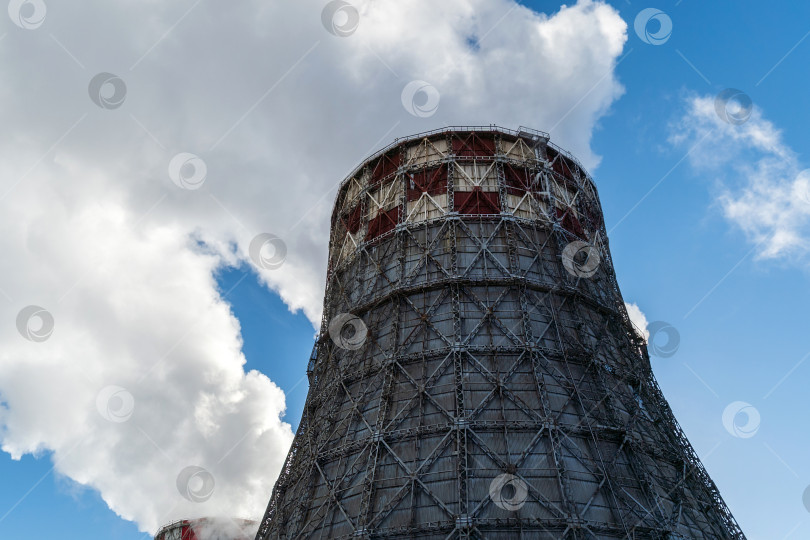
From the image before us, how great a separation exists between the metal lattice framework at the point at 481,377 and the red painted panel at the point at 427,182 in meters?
0.08

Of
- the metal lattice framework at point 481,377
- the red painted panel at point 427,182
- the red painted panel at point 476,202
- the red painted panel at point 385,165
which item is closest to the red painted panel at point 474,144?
→ the metal lattice framework at point 481,377

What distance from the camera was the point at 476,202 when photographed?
98.1ft

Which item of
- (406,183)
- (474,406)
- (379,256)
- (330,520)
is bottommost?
(330,520)

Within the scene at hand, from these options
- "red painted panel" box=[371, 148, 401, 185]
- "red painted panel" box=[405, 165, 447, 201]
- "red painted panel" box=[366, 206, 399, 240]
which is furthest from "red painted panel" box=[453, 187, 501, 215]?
"red painted panel" box=[371, 148, 401, 185]

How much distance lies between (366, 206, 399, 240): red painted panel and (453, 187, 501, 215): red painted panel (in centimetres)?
342

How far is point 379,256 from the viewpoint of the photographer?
30.7 metres

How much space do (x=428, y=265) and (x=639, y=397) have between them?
11.7 m

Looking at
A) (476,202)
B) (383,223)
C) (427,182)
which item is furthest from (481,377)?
(427,182)

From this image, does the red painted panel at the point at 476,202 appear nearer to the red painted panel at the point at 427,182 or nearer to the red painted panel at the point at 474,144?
the red painted panel at the point at 427,182

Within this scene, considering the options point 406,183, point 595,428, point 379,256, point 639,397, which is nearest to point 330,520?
point 595,428

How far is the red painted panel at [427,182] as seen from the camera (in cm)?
3089

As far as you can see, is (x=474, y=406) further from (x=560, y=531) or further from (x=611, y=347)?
(x=611, y=347)

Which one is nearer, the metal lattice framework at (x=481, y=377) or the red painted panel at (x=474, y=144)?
the metal lattice framework at (x=481, y=377)

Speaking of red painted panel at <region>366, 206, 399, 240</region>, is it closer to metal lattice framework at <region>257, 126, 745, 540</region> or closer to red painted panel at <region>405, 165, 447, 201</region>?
metal lattice framework at <region>257, 126, 745, 540</region>
